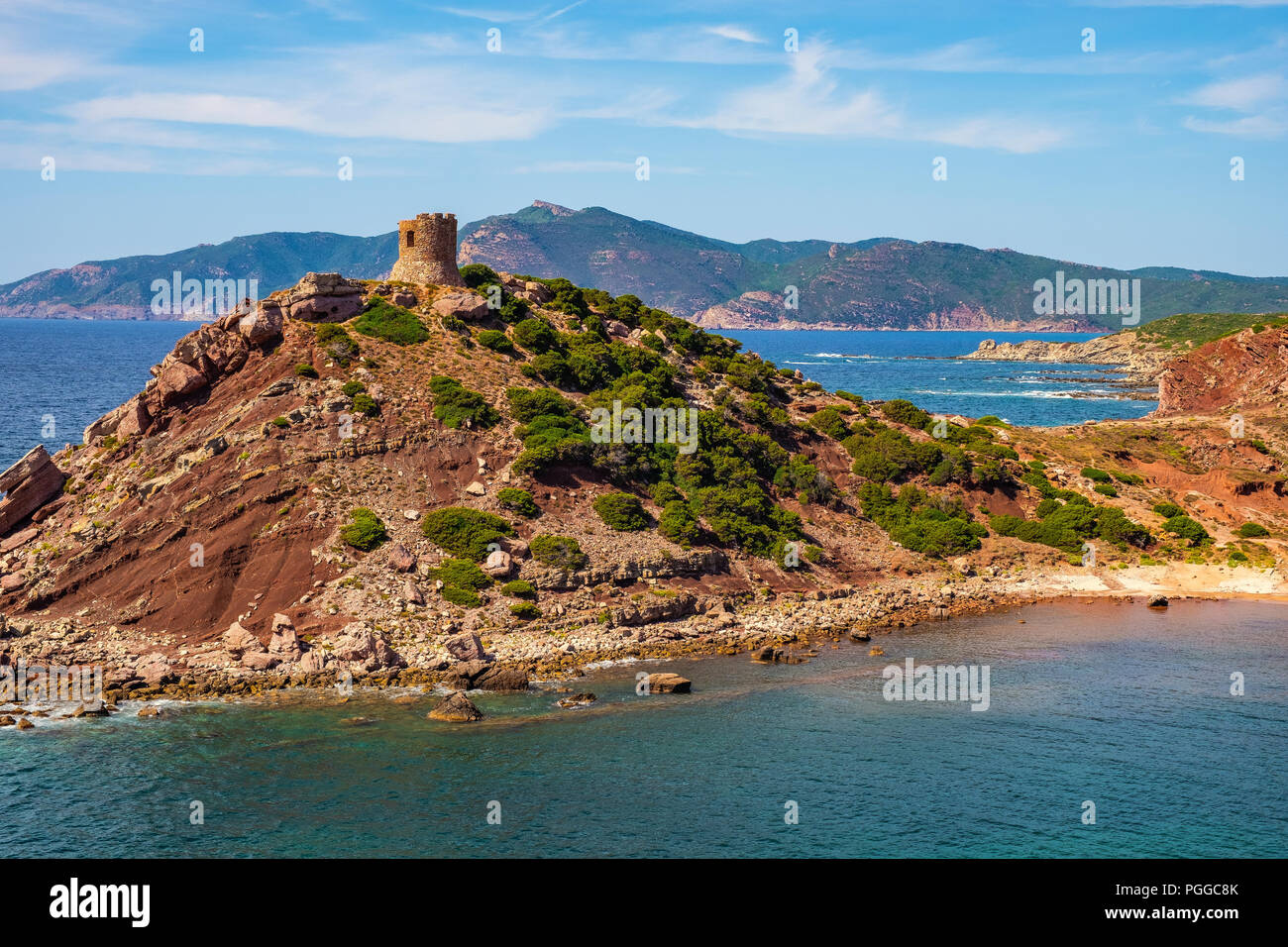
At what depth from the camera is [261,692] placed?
4691cm

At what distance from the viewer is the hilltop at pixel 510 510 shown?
52.1 metres

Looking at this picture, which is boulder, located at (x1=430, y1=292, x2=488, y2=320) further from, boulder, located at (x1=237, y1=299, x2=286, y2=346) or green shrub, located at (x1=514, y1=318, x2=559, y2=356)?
boulder, located at (x1=237, y1=299, x2=286, y2=346)

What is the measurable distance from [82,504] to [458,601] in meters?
22.8

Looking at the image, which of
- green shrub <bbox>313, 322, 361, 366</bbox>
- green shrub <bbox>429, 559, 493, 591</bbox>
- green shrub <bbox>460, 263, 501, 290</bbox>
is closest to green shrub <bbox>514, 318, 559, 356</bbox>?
green shrub <bbox>460, 263, 501, 290</bbox>

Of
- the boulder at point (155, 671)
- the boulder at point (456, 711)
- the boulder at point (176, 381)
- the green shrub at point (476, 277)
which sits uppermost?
the green shrub at point (476, 277)

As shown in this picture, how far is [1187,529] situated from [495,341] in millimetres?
50541

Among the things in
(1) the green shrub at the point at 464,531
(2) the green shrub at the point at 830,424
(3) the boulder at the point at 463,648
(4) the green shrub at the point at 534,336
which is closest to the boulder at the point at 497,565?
(1) the green shrub at the point at 464,531

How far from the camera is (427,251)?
7688 centimetres

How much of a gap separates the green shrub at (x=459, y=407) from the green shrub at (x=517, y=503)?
6.70m

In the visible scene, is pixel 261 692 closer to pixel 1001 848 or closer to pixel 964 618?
pixel 1001 848

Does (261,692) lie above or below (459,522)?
below

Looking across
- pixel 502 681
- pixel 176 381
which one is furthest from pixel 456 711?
pixel 176 381

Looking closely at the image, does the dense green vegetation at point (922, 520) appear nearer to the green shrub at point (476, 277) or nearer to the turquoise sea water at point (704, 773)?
the turquoise sea water at point (704, 773)
